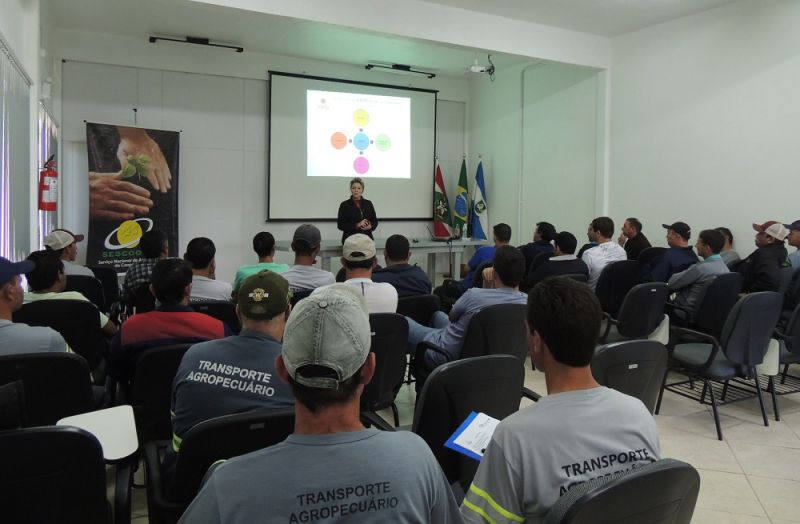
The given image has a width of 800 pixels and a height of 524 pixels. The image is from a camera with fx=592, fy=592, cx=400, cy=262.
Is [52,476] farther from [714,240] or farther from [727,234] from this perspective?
[727,234]

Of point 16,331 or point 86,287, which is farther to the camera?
point 86,287

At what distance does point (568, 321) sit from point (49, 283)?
9.67ft

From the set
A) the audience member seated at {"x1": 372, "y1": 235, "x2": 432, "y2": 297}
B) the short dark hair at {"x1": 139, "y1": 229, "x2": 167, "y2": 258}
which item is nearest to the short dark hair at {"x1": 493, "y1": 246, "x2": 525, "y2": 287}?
the audience member seated at {"x1": 372, "y1": 235, "x2": 432, "y2": 297}

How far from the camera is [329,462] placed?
3.18 feet

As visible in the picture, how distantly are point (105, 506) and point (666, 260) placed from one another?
485 cm

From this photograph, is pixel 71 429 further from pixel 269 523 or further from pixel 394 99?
pixel 394 99

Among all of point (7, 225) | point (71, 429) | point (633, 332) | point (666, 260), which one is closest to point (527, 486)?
point (71, 429)

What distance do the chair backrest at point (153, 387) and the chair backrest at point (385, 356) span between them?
0.92 m

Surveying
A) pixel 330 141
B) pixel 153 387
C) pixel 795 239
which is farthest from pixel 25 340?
pixel 330 141

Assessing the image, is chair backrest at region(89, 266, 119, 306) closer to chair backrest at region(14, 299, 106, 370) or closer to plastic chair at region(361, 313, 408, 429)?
chair backrest at region(14, 299, 106, 370)

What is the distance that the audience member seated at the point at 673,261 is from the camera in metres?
5.19

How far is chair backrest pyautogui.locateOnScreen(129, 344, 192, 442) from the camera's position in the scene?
2.41 m

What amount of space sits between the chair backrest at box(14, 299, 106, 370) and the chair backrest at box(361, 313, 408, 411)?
1446mm

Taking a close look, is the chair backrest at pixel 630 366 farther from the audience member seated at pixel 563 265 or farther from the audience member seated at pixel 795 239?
the audience member seated at pixel 795 239
